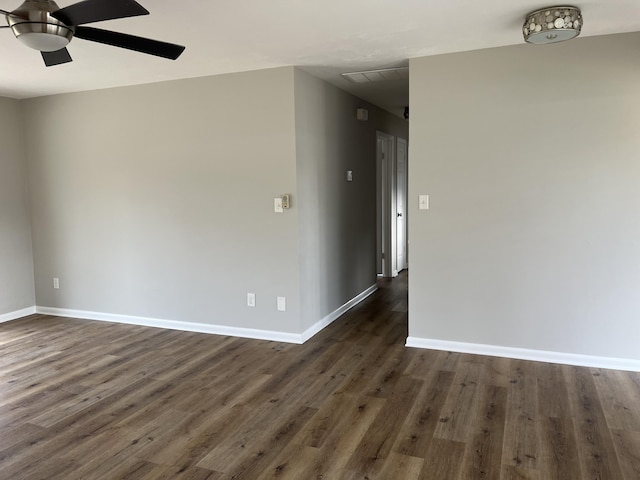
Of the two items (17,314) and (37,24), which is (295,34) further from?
(17,314)

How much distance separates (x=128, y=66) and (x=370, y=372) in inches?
119

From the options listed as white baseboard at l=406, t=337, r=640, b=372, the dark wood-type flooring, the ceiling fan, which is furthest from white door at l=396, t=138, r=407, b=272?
the ceiling fan

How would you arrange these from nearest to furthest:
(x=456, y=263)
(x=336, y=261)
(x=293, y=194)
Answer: (x=456, y=263) → (x=293, y=194) → (x=336, y=261)

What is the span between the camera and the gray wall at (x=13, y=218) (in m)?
4.90

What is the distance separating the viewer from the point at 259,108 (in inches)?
159

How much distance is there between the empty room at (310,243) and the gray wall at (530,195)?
16 mm

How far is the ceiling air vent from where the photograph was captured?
407cm

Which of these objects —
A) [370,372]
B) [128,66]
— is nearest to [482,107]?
[370,372]

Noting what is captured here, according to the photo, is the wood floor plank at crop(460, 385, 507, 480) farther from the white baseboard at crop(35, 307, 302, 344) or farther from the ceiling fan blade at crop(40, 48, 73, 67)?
the ceiling fan blade at crop(40, 48, 73, 67)

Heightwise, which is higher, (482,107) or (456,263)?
(482,107)

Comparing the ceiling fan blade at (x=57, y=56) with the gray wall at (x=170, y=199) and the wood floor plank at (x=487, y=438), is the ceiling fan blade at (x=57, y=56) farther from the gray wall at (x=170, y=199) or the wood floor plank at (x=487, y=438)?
the wood floor plank at (x=487, y=438)

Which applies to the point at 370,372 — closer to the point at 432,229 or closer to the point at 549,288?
the point at 432,229

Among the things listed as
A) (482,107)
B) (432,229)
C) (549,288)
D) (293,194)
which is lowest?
(549,288)

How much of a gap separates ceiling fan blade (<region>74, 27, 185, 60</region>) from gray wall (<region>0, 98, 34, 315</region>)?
3545mm
